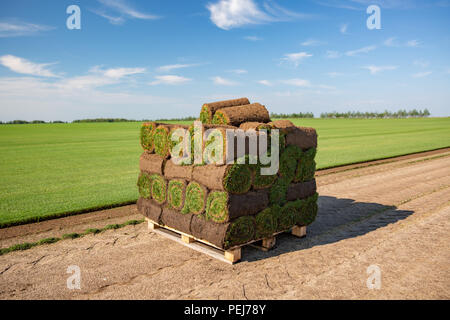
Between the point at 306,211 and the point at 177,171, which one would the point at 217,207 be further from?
the point at 306,211

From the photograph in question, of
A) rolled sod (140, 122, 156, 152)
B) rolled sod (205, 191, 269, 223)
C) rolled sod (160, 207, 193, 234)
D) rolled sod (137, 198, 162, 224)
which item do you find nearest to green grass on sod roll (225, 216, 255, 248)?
rolled sod (205, 191, 269, 223)

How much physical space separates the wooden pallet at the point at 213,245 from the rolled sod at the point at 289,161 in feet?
4.20

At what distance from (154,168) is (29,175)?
10119 mm

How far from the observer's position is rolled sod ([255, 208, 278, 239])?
613 centimetres

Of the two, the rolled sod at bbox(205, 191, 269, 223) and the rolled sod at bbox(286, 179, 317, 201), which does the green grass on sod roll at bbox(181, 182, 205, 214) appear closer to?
the rolled sod at bbox(205, 191, 269, 223)

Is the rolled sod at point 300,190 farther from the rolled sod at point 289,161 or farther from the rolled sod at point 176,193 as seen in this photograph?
the rolled sod at point 176,193

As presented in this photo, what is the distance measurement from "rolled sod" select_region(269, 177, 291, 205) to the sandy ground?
39.0 inches

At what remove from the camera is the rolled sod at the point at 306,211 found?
279 inches

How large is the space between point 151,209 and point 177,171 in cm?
137

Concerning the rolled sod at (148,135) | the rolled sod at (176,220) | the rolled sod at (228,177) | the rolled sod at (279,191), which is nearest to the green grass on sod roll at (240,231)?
the rolled sod at (228,177)

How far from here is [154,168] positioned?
7.18 metres

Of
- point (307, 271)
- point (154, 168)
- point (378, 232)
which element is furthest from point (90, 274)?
point (378, 232)
